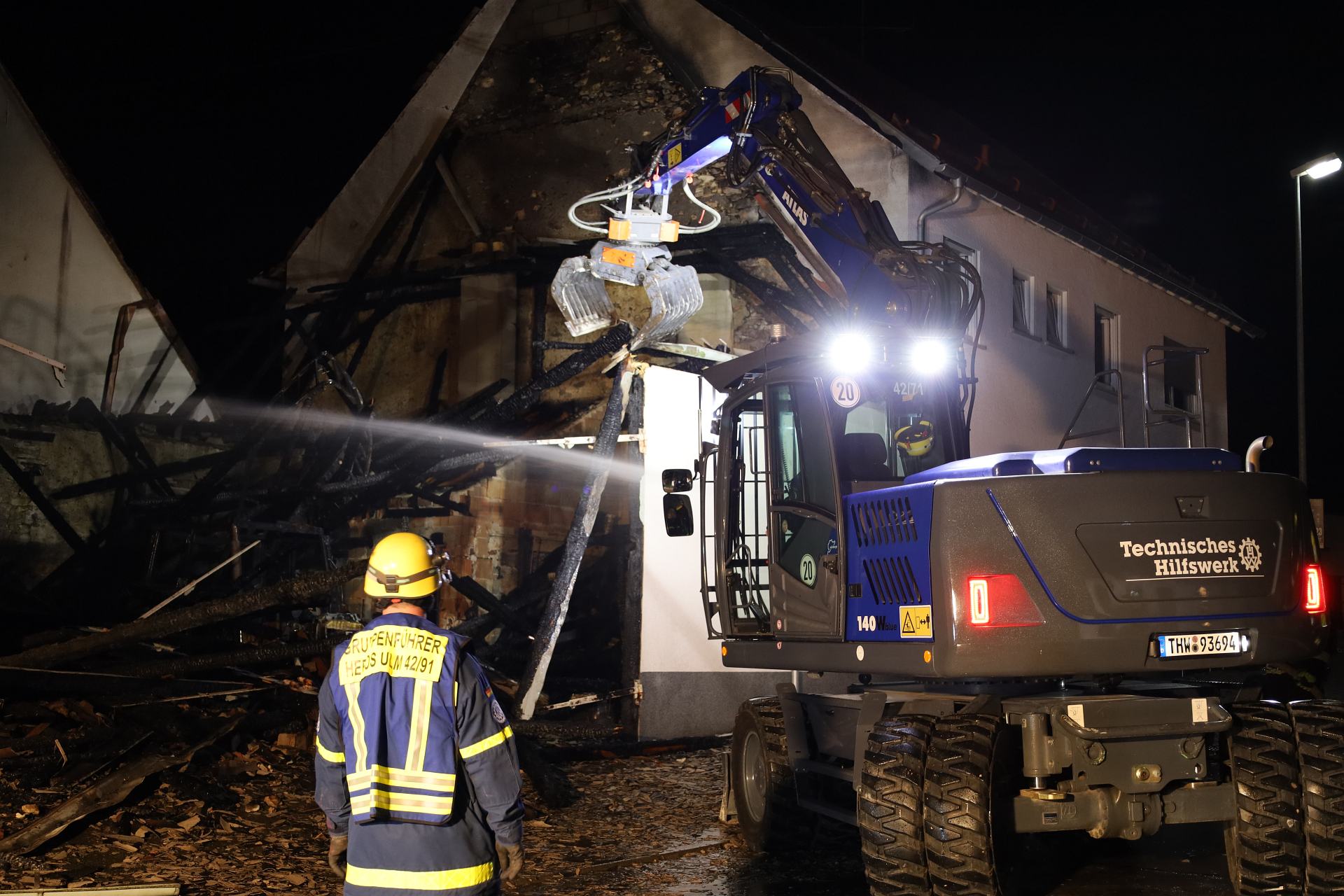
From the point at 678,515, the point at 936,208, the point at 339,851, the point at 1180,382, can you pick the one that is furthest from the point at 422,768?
the point at 1180,382

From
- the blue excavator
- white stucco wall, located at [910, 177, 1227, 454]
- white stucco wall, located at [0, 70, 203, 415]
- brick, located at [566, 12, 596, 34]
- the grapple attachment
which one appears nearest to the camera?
the blue excavator

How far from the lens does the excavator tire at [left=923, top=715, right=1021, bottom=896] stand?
553 cm

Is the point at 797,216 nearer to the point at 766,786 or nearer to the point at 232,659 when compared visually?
the point at 766,786

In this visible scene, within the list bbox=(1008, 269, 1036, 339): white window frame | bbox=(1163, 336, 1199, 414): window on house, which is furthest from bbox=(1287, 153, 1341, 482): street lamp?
bbox=(1008, 269, 1036, 339): white window frame

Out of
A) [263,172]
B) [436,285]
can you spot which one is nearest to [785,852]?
[436,285]

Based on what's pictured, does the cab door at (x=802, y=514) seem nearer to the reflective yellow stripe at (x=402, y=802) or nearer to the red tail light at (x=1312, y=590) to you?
the red tail light at (x=1312, y=590)

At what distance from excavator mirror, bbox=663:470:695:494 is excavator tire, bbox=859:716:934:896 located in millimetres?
2231

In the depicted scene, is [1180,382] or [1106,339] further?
[1180,382]

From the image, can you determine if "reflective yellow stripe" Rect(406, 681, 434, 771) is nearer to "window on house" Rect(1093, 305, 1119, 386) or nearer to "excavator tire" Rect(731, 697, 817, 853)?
"excavator tire" Rect(731, 697, 817, 853)

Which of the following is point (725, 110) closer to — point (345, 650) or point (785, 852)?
point (785, 852)

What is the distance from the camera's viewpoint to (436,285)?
15.7m

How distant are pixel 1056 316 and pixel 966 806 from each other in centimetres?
1219

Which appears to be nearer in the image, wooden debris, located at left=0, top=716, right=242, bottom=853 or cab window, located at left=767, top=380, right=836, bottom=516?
wooden debris, located at left=0, top=716, right=242, bottom=853

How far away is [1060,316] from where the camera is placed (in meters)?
16.6
